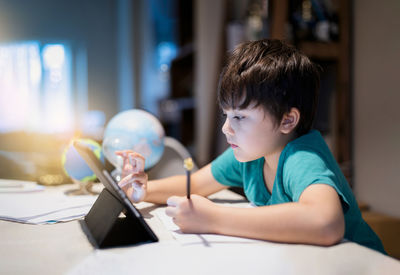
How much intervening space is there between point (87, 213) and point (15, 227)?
12cm

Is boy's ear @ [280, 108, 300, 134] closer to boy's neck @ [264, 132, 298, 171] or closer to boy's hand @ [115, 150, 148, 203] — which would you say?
boy's neck @ [264, 132, 298, 171]

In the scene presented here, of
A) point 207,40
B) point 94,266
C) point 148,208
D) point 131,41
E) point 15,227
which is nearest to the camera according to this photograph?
point 94,266

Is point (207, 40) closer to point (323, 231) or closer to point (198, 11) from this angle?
point (198, 11)

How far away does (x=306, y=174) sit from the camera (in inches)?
20.3

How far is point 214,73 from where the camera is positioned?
1.99m

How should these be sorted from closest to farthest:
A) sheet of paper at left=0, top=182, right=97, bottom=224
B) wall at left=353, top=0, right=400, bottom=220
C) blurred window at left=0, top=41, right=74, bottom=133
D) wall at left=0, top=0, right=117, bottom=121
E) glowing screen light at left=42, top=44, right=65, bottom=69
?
sheet of paper at left=0, top=182, right=97, bottom=224
wall at left=353, top=0, right=400, bottom=220
blurred window at left=0, top=41, right=74, bottom=133
glowing screen light at left=42, top=44, right=65, bottom=69
wall at left=0, top=0, right=117, bottom=121

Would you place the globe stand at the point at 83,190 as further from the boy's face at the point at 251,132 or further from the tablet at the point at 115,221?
the boy's face at the point at 251,132

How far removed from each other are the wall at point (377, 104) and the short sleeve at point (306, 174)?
0.86m

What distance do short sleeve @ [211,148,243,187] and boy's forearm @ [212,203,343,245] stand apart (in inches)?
11.6

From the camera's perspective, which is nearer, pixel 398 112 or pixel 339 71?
pixel 398 112

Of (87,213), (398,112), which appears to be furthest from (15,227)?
(398,112)

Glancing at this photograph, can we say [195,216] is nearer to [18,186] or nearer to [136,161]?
[136,161]

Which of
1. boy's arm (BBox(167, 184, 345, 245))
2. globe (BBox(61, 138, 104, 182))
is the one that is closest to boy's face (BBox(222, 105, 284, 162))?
boy's arm (BBox(167, 184, 345, 245))

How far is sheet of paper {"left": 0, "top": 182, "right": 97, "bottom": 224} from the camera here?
23.8 inches
